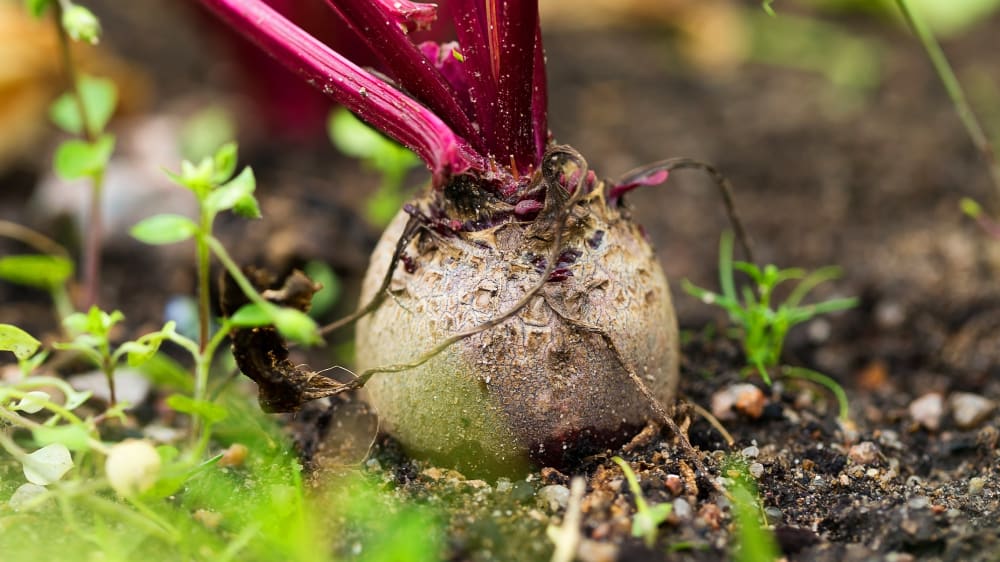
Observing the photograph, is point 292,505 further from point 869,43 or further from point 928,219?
point 869,43

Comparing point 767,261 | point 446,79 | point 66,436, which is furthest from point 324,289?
point 767,261

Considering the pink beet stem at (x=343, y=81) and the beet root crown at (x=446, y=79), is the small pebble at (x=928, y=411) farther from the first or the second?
the pink beet stem at (x=343, y=81)

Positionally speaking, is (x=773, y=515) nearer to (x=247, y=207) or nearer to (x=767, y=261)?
(x=247, y=207)

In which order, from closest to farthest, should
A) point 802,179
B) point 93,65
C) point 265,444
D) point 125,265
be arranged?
1. point 265,444
2. point 125,265
3. point 802,179
4. point 93,65

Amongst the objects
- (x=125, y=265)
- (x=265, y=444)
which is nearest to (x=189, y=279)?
(x=125, y=265)

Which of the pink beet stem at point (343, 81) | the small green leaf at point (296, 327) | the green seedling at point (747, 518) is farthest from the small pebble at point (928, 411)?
the small green leaf at point (296, 327)
